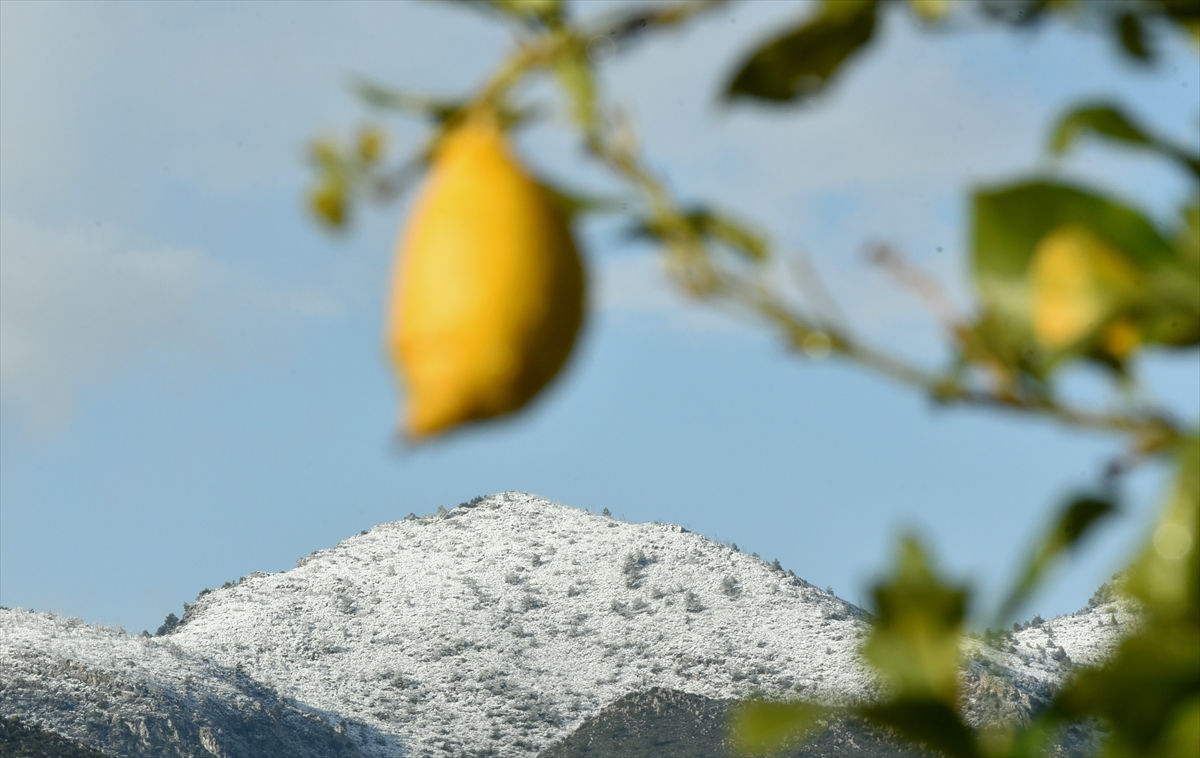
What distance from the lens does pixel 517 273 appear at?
378 millimetres

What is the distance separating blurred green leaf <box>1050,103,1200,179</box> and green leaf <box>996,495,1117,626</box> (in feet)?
0.42

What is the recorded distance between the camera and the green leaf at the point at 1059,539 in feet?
1.24

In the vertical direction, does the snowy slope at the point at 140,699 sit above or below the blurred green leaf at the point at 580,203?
above

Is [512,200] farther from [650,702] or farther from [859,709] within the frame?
[650,702]

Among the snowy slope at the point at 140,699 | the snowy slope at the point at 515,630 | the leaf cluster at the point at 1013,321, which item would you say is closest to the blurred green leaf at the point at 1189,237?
the leaf cluster at the point at 1013,321

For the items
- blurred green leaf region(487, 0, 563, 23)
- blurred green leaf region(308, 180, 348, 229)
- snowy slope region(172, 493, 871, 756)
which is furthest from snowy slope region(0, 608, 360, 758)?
blurred green leaf region(487, 0, 563, 23)

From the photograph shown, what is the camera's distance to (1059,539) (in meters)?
0.38

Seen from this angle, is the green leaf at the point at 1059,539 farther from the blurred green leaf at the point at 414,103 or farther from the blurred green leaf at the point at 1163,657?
the blurred green leaf at the point at 414,103

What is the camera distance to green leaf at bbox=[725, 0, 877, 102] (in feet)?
1.34

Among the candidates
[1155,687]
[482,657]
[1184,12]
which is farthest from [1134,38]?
[482,657]

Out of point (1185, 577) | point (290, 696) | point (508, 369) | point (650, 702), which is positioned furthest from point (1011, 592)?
point (290, 696)

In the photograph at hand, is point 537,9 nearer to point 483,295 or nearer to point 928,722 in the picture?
point 483,295

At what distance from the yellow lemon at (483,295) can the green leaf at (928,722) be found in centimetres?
15

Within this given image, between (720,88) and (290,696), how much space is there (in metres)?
19.1
